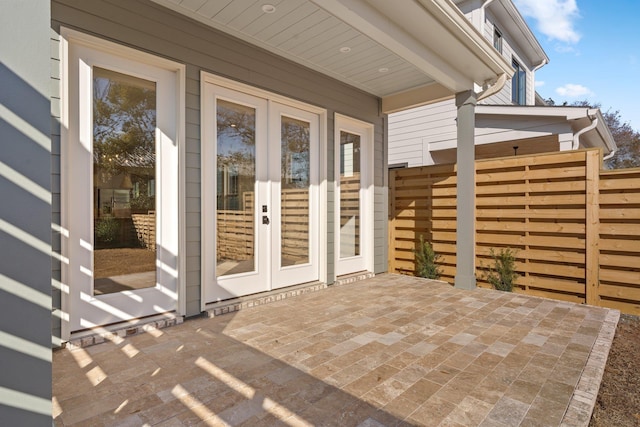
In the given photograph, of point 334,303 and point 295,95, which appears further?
point 295,95

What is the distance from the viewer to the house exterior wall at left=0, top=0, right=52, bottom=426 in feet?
3.93

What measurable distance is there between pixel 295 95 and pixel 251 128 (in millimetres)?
736

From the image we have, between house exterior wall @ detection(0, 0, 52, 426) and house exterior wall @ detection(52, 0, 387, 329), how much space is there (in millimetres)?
1467

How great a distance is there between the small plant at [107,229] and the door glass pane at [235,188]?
2.93ft

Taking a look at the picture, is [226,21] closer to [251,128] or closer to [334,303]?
[251,128]

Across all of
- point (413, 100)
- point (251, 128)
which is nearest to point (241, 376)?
point (251, 128)

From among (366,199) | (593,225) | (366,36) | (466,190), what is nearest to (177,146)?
(366,36)

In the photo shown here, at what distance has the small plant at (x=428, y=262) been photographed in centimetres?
506

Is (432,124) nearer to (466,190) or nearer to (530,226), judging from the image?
(466,190)

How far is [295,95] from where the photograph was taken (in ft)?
13.5

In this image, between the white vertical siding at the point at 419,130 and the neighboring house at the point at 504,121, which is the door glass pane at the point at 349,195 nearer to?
the neighboring house at the point at 504,121

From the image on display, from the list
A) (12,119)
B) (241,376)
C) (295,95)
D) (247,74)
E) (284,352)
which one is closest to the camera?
(12,119)

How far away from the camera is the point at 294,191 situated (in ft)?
13.9

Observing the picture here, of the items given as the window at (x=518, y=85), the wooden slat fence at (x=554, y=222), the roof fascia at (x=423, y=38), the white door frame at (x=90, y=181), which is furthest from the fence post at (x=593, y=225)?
the window at (x=518, y=85)
